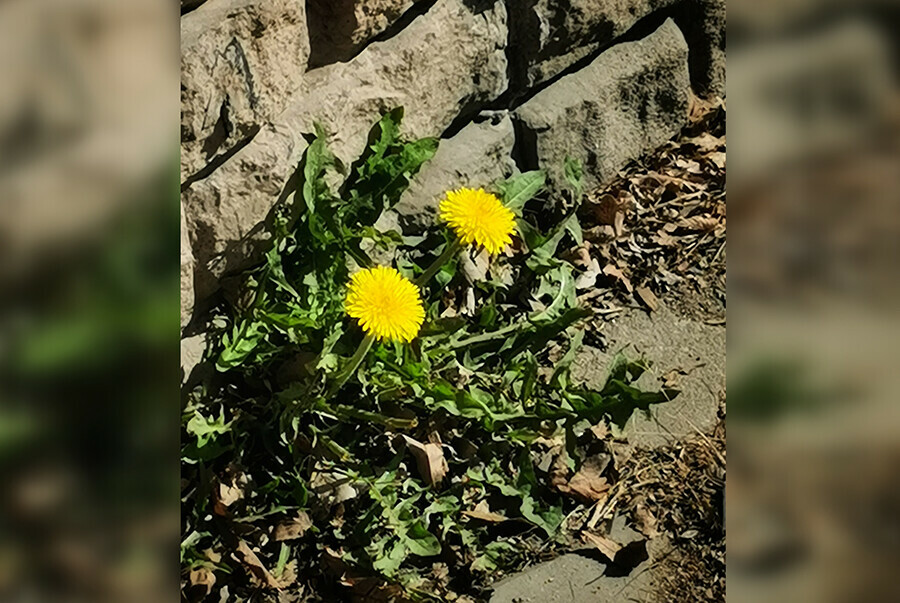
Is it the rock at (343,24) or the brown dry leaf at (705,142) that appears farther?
the brown dry leaf at (705,142)

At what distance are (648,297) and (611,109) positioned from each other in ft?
1.99

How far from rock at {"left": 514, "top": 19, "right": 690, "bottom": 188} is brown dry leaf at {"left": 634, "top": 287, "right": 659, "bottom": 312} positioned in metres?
0.37

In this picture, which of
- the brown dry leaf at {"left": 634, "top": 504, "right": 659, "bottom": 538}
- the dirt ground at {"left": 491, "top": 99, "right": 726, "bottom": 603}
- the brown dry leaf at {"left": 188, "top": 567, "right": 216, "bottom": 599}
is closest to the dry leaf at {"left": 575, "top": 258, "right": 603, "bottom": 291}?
the dirt ground at {"left": 491, "top": 99, "right": 726, "bottom": 603}

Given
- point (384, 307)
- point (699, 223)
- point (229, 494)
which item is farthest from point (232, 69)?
point (699, 223)

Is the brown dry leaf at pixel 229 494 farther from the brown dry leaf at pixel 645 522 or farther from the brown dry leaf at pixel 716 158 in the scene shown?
the brown dry leaf at pixel 716 158

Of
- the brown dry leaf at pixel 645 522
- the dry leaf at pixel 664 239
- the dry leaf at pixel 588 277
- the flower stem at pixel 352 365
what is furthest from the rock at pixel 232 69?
the dry leaf at pixel 664 239

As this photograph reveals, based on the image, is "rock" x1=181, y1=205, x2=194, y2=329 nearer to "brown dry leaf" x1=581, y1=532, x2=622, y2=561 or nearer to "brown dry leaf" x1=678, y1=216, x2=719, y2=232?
"brown dry leaf" x1=581, y1=532, x2=622, y2=561

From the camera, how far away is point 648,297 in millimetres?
3201

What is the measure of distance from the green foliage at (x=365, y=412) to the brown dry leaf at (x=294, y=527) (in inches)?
1.0

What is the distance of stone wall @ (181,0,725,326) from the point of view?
2201 millimetres
